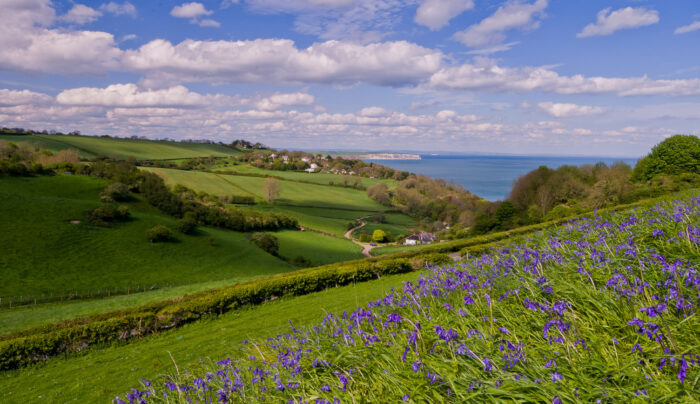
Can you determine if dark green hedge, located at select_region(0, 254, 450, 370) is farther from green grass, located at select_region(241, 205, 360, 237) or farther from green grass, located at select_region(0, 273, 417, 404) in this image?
green grass, located at select_region(241, 205, 360, 237)

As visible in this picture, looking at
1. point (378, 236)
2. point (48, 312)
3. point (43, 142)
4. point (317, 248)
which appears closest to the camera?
point (48, 312)

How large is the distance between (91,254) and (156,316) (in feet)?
98.5

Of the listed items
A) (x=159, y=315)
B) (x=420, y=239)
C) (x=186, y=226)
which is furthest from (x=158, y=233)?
(x=420, y=239)

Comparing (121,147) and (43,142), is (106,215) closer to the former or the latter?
(43,142)

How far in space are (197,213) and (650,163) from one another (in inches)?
2734

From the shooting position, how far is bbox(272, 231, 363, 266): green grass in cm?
5498

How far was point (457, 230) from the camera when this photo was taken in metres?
69.3

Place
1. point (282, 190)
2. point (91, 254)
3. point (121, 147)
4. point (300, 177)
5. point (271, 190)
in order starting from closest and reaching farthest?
point (91, 254), point (271, 190), point (282, 190), point (121, 147), point (300, 177)

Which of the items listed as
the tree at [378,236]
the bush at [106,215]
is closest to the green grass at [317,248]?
the tree at [378,236]

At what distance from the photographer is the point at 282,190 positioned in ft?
333

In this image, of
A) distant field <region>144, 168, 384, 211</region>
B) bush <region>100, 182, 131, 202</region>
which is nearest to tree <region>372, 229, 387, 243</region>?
distant field <region>144, 168, 384, 211</region>

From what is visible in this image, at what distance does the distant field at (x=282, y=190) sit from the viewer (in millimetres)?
93062

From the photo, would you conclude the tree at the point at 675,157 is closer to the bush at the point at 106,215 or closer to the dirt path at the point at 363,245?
the dirt path at the point at 363,245

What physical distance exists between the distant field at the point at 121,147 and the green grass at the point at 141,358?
11161 cm
